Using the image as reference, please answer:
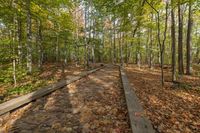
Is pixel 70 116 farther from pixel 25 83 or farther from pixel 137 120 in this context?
pixel 25 83

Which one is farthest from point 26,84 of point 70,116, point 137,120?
point 137,120

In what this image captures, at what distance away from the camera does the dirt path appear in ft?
13.1

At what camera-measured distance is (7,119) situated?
452 cm

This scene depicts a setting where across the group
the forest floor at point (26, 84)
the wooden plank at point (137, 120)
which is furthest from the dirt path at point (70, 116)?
the forest floor at point (26, 84)

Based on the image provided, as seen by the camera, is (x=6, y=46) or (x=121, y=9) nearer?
(x=121, y=9)

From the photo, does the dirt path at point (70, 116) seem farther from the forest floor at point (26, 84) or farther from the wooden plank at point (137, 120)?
the forest floor at point (26, 84)

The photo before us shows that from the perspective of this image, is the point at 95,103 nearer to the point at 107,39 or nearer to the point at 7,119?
the point at 7,119

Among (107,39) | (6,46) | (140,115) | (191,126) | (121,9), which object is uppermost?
(107,39)

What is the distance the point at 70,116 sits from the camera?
183 inches

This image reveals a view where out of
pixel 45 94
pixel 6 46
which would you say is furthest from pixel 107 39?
pixel 45 94

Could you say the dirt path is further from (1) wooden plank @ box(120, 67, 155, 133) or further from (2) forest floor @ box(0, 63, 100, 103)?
(2) forest floor @ box(0, 63, 100, 103)

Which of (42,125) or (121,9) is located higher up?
(121,9)

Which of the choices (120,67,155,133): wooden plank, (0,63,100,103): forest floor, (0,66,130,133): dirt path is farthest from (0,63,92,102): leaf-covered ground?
(120,67,155,133): wooden plank

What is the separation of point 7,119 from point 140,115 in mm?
3212
